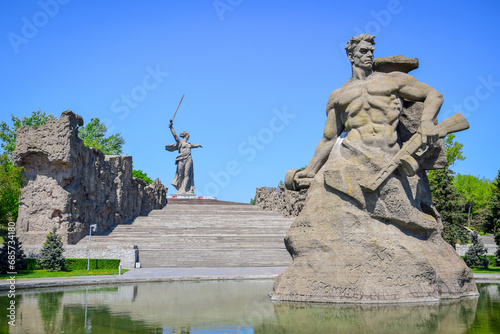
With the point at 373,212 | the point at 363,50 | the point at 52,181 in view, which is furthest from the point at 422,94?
the point at 52,181

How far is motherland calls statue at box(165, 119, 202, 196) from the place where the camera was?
52344mm

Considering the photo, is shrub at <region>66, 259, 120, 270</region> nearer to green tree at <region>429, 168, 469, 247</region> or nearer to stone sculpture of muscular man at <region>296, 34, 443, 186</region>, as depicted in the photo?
stone sculpture of muscular man at <region>296, 34, 443, 186</region>

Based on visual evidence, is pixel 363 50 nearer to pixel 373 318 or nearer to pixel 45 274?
pixel 373 318

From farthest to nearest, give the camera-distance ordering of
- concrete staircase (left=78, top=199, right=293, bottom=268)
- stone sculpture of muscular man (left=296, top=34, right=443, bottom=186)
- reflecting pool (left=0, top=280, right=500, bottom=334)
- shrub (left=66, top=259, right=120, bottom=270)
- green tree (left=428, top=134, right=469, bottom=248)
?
green tree (left=428, top=134, right=469, bottom=248) < concrete staircase (left=78, top=199, right=293, bottom=268) < shrub (left=66, top=259, right=120, bottom=270) < stone sculpture of muscular man (left=296, top=34, right=443, bottom=186) < reflecting pool (left=0, top=280, right=500, bottom=334)

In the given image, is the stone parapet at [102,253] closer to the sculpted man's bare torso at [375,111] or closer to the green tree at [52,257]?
the green tree at [52,257]

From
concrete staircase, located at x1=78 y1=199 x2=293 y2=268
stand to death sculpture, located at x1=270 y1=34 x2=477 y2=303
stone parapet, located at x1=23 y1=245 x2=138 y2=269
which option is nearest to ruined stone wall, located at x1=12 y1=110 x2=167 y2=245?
concrete staircase, located at x1=78 y1=199 x2=293 y2=268

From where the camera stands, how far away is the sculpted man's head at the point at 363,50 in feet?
33.4

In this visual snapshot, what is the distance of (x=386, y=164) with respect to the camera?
930 centimetres

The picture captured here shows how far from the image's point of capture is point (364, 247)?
9.09 m

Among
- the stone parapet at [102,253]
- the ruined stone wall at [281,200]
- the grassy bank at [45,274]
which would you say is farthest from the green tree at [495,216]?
the grassy bank at [45,274]

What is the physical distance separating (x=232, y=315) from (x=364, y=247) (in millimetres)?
2652

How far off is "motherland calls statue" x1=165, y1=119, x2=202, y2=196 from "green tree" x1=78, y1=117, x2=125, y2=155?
34.4 ft

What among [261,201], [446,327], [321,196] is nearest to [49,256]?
[321,196]

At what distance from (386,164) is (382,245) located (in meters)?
1.46
